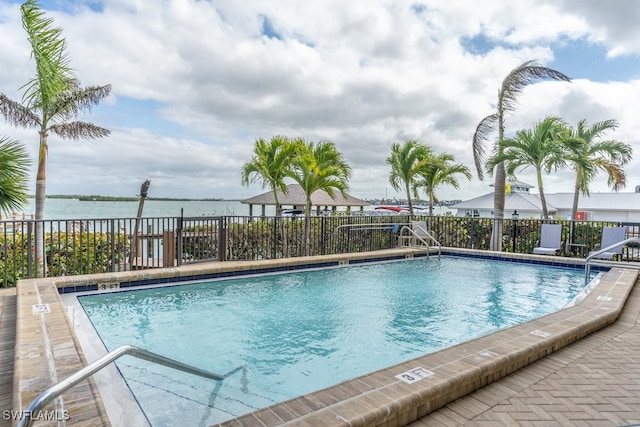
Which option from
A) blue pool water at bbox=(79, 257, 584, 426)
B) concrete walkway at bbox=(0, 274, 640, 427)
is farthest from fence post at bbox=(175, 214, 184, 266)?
concrete walkway at bbox=(0, 274, 640, 427)

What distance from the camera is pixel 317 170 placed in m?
9.63

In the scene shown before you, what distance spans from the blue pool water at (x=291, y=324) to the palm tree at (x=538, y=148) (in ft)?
11.4

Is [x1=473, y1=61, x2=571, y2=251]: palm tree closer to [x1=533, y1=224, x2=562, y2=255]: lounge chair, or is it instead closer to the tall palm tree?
[x1=533, y1=224, x2=562, y2=255]: lounge chair

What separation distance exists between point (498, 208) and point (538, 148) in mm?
2040

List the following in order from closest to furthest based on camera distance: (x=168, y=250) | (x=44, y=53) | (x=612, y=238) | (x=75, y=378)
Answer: (x=75, y=378) → (x=44, y=53) → (x=168, y=250) → (x=612, y=238)

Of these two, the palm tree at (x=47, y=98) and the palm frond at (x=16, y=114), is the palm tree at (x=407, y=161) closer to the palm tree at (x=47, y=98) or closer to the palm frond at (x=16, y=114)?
the palm tree at (x=47, y=98)

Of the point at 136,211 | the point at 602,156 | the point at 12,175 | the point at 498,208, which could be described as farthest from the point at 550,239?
the point at 136,211

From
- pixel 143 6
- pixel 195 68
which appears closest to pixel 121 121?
pixel 195 68

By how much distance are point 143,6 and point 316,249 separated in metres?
6.37

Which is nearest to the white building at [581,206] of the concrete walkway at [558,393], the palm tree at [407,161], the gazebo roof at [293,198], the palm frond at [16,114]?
the gazebo roof at [293,198]

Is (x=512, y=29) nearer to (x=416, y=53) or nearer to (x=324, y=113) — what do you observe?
(x=416, y=53)

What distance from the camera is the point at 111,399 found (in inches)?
99.3

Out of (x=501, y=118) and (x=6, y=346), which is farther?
(x=501, y=118)

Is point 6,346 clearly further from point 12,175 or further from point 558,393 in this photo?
point 558,393
